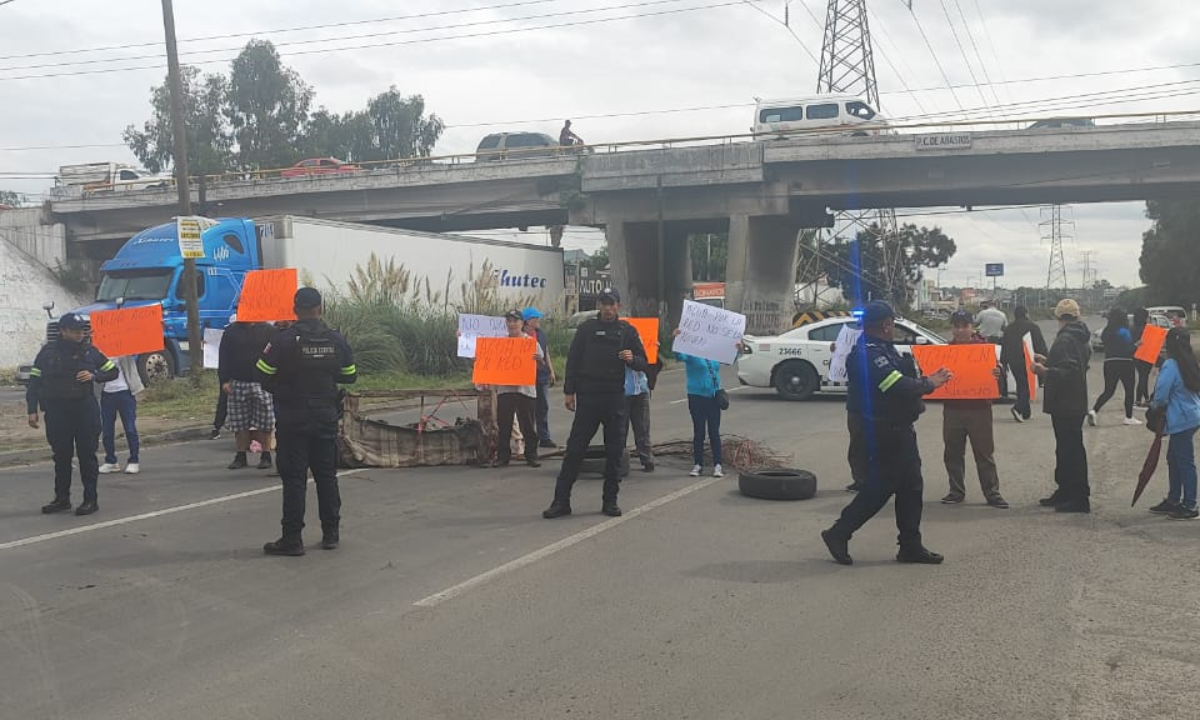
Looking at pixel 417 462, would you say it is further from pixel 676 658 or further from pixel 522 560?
pixel 676 658

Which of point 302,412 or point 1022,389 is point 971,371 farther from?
point 1022,389

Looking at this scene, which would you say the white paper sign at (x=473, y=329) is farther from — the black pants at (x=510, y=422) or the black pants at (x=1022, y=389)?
the black pants at (x=1022, y=389)

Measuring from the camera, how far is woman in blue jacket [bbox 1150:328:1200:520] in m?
7.77

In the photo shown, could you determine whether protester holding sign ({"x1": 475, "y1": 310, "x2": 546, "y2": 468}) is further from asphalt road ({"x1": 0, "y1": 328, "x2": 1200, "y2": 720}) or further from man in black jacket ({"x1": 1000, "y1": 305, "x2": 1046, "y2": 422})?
man in black jacket ({"x1": 1000, "y1": 305, "x2": 1046, "y2": 422})

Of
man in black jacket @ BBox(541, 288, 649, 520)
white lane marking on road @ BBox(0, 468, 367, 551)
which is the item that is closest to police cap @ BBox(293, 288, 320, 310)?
man in black jacket @ BBox(541, 288, 649, 520)

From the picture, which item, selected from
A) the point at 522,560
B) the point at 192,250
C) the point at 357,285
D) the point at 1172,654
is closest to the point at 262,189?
the point at 357,285

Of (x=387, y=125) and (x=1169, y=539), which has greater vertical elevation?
(x=387, y=125)

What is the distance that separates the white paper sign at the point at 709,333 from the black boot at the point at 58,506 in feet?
18.7

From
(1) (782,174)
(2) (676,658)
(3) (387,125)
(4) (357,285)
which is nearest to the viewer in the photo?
(2) (676,658)

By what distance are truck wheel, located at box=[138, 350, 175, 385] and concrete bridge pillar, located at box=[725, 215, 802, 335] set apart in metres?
21.5

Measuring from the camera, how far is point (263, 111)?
70188 mm

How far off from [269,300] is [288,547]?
13.9 feet

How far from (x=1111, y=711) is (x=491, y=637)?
2.92m

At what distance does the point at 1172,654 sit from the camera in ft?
15.6
